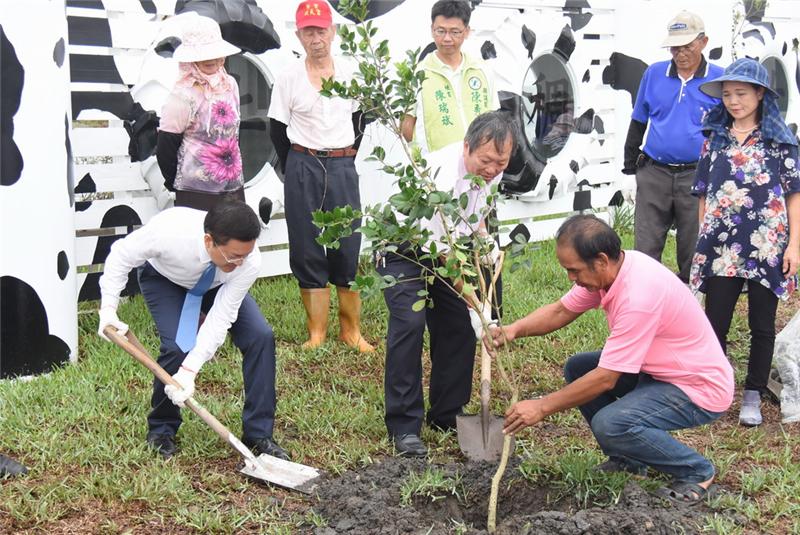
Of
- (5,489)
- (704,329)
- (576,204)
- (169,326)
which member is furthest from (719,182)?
(576,204)

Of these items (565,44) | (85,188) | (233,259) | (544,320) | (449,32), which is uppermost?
(449,32)

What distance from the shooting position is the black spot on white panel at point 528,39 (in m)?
8.30

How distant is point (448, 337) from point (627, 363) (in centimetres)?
116

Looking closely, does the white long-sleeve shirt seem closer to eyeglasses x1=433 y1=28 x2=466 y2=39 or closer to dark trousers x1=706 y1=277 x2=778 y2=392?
eyeglasses x1=433 y1=28 x2=466 y2=39

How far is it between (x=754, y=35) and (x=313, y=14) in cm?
739

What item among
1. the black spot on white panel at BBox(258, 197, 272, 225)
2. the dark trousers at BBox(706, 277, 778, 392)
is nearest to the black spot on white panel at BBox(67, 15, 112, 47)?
the black spot on white panel at BBox(258, 197, 272, 225)

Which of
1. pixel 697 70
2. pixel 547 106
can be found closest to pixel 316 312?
pixel 697 70

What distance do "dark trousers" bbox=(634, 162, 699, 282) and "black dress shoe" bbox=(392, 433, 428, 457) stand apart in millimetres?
2449

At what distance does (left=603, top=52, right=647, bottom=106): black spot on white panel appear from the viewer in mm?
9164

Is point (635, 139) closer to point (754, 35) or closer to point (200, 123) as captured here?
point (200, 123)

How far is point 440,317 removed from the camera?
4430 millimetres

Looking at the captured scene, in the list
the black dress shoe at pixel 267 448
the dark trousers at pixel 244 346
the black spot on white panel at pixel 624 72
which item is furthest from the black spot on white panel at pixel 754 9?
the black dress shoe at pixel 267 448

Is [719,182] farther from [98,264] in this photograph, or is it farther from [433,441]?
[98,264]

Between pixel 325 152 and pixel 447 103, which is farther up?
pixel 447 103
